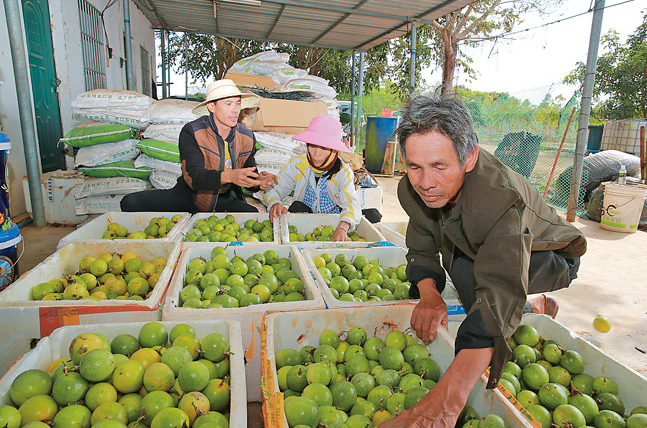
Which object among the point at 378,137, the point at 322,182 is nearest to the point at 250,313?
the point at 322,182

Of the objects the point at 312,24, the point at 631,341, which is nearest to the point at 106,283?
the point at 631,341

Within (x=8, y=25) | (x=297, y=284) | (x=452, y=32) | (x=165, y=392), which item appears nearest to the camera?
(x=165, y=392)

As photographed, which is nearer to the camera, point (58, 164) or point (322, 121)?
point (322, 121)

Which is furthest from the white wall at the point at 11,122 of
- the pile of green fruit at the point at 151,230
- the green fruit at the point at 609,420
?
the green fruit at the point at 609,420

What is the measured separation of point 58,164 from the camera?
20.8 ft

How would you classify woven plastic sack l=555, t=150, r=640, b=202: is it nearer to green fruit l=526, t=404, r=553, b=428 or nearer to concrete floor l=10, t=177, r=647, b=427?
concrete floor l=10, t=177, r=647, b=427

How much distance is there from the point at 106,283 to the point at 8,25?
3.94 meters

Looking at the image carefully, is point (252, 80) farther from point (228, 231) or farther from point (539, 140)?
point (539, 140)

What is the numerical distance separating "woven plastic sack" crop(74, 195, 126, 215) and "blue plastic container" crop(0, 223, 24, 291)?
261 centimetres

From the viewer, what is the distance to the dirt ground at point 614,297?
9.85 ft

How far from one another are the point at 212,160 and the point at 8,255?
67.0 inches

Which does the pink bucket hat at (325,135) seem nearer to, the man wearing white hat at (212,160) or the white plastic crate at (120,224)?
the man wearing white hat at (212,160)

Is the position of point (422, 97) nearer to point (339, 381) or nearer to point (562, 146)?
point (339, 381)

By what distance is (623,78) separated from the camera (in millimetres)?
16047
